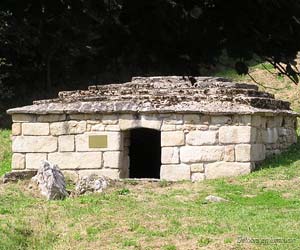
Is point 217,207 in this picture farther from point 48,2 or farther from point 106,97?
point 48,2

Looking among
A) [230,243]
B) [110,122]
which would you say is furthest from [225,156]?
[230,243]

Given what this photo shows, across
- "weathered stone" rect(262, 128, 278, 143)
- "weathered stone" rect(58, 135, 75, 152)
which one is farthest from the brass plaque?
"weathered stone" rect(262, 128, 278, 143)

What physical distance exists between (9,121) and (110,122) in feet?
25.4

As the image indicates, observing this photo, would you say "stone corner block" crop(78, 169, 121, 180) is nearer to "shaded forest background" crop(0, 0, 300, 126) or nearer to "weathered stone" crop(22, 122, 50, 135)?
"weathered stone" crop(22, 122, 50, 135)

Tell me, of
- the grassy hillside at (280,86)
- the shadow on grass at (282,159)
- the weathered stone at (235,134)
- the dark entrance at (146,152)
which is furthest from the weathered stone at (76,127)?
the grassy hillside at (280,86)

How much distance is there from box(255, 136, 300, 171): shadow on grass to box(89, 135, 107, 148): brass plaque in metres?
2.66

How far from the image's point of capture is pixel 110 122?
1304cm

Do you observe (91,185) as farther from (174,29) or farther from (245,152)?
(174,29)

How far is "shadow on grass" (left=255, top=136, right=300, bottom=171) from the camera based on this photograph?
13047mm

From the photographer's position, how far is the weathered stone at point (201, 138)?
501 inches

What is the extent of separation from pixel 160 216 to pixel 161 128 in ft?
12.3

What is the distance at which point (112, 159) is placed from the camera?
42.4 feet

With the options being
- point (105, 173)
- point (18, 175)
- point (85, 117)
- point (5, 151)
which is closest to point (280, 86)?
point (5, 151)

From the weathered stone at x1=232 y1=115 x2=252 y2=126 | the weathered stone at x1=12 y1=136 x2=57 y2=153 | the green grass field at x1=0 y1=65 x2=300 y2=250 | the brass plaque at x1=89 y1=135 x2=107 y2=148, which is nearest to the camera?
the green grass field at x1=0 y1=65 x2=300 y2=250
